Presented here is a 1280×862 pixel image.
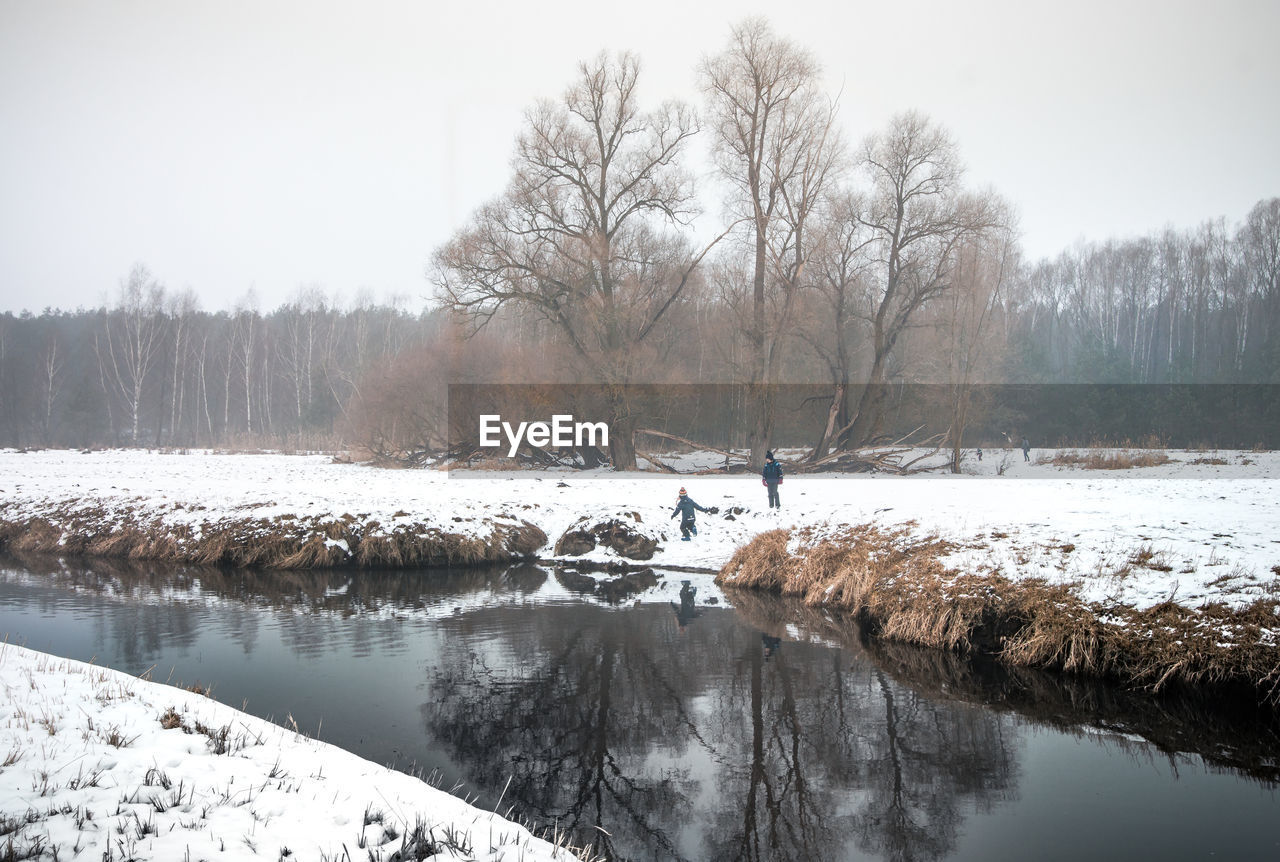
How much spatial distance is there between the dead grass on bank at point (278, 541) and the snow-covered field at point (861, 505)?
460 millimetres

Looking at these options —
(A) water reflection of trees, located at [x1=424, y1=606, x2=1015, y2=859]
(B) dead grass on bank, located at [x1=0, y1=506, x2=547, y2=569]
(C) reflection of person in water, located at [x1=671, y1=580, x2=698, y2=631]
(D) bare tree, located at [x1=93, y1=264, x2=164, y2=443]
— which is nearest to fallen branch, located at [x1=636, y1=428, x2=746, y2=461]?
(B) dead grass on bank, located at [x1=0, y1=506, x2=547, y2=569]

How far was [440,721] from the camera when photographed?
8391 millimetres

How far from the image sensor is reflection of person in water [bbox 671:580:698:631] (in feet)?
44.6

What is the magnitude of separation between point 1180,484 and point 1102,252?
172 ft

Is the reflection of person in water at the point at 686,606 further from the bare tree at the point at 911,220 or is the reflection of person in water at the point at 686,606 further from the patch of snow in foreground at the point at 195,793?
the bare tree at the point at 911,220

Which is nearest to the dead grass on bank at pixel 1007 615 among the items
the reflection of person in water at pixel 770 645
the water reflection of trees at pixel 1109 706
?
the water reflection of trees at pixel 1109 706

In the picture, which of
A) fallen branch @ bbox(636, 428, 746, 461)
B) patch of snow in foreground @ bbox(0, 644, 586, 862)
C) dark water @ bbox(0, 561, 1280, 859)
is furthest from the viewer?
fallen branch @ bbox(636, 428, 746, 461)

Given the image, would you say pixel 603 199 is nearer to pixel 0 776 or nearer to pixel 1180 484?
pixel 1180 484

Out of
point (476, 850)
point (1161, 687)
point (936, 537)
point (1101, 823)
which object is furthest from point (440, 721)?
point (936, 537)

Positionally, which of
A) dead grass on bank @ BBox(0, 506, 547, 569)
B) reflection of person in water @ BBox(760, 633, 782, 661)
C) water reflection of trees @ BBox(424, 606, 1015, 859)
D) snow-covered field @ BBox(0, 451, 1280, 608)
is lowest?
reflection of person in water @ BBox(760, 633, 782, 661)

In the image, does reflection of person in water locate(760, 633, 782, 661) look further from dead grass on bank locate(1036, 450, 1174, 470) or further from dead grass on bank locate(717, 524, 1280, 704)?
dead grass on bank locate(1036, 450, 1174, 470)

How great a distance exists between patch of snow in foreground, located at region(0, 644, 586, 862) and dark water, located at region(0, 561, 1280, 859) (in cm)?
141

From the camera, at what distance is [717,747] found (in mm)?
7879

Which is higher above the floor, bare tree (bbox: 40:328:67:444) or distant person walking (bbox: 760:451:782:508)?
bare tree (bbox: 40:328:67:444)
